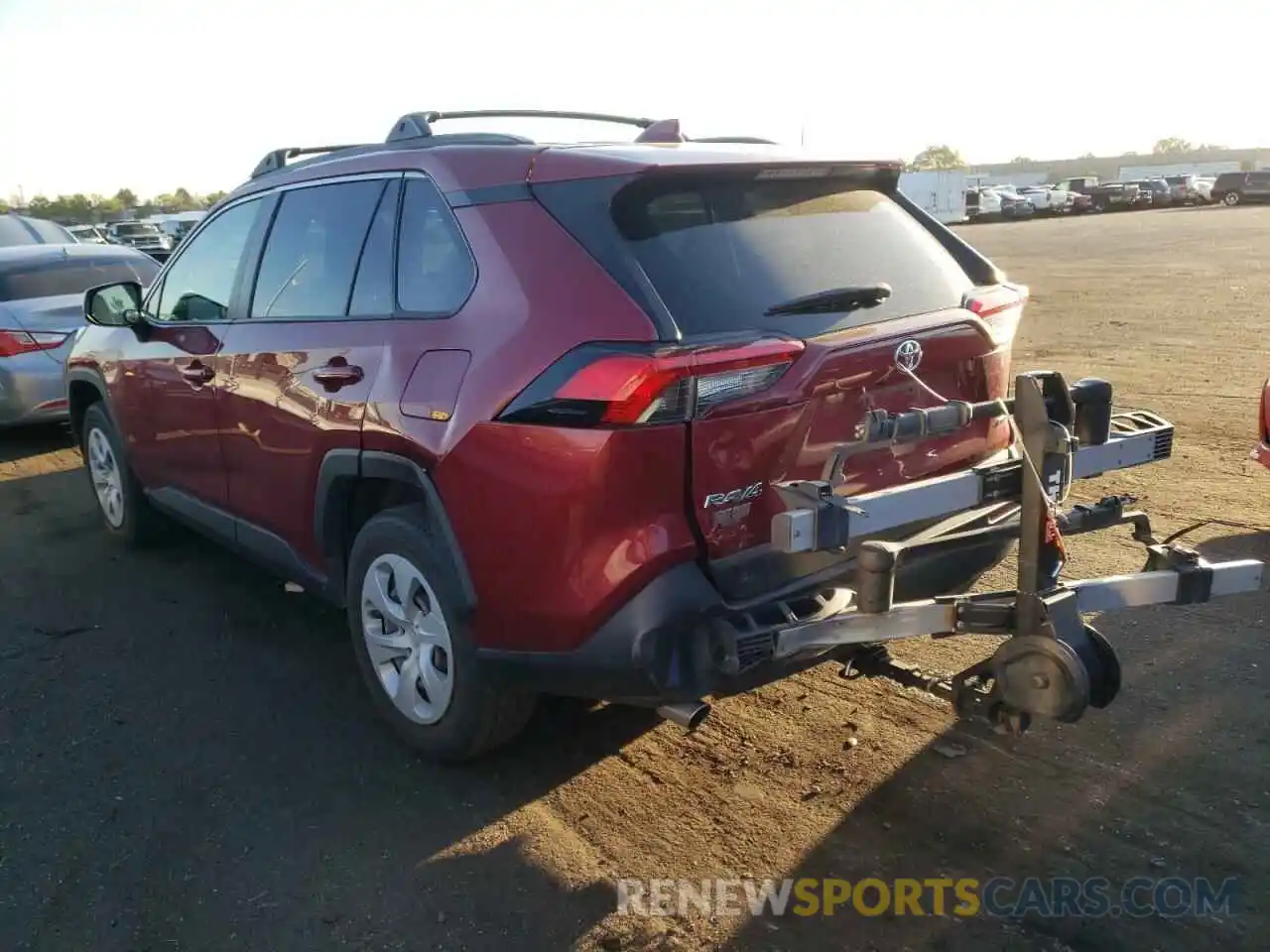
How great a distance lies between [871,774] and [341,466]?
2.02 m

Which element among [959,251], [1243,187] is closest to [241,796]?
[959,251]

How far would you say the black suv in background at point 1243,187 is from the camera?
50.3 meters

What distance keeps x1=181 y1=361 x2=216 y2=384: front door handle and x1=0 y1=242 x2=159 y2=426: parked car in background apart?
3736 millimetres

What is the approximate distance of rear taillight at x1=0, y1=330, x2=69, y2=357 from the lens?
8.21m

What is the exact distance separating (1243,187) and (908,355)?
56834mm

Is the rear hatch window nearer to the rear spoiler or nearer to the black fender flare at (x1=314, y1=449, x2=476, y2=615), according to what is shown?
the rear spoiler

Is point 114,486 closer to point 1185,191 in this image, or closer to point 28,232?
point 28,232

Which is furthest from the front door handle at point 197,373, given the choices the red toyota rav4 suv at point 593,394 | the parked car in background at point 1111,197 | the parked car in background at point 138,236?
the parked car in background at point 1111,197

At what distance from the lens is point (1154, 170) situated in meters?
106

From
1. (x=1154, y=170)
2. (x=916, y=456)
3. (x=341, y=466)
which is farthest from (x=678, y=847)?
(x=1154, y=170)

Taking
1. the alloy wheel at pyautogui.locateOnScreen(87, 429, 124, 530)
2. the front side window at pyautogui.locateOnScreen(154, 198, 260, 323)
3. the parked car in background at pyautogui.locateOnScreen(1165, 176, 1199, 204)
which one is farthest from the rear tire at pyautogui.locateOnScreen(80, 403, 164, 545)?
the parked car in background at pyautogui.locateOnScreen(1165, 176, 1199, 204)

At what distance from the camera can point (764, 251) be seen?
3.15 metres

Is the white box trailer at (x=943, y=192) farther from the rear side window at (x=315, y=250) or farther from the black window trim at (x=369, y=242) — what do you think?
the black window trim at (x=369, y=242)

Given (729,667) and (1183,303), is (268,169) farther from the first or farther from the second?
(1183,303)
